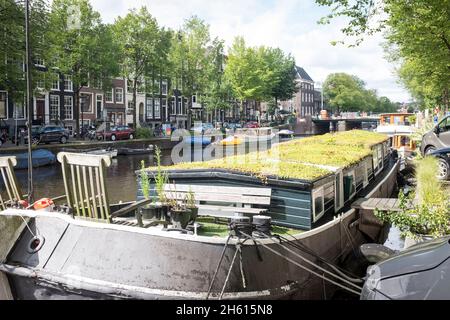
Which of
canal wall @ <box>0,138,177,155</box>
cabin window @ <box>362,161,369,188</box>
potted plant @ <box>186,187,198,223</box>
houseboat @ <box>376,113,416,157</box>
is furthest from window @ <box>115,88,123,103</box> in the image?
potted plant @ <box>186,187,198,223</box>

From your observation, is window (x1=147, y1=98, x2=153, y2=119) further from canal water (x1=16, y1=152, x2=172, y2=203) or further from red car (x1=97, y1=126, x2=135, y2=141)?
canal water (x1=16, y1=152, x2=172, y2=203)

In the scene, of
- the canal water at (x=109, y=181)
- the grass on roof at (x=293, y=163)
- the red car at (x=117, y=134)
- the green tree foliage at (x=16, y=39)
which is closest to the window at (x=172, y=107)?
the red car at (x=117, y=134)

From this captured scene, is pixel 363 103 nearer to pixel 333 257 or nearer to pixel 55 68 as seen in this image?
pixel 55 68

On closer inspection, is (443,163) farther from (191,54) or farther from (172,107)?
(172,107)

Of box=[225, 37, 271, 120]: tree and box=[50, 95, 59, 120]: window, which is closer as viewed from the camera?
box=[50, 95, 59, 120]: window

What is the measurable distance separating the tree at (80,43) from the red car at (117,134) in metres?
4.64

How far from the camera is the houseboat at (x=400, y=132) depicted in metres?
26.6

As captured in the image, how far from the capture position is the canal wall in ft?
90.4

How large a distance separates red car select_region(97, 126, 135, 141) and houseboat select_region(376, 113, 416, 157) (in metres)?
21.9

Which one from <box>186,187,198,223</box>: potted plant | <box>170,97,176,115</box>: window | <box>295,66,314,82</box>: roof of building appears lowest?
<box>186,187,198,223</box>: potted plant

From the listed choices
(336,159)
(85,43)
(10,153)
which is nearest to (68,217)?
(336,159)
